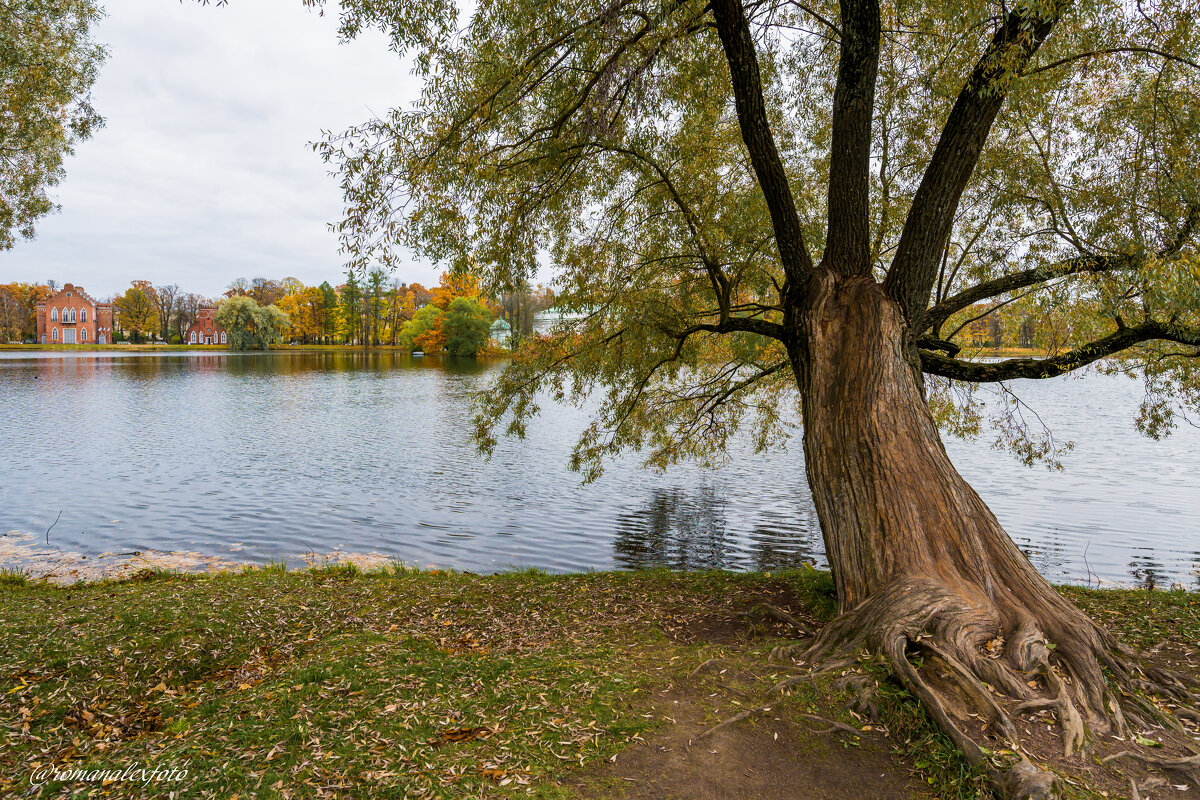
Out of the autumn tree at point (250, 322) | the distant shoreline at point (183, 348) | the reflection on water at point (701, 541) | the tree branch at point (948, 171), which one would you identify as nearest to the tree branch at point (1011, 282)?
the tree branch at point (948, 171)

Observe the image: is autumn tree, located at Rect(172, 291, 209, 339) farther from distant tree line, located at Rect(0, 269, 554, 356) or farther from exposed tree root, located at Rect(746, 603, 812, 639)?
exposed tree root, located at Rect(746, 603, 812, 639)

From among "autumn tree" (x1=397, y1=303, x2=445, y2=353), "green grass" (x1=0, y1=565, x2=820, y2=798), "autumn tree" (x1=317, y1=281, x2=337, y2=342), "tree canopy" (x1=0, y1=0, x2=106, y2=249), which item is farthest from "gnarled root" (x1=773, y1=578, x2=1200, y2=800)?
"autumn tree" (x1=317, y1=281, x2=337, y2=342)

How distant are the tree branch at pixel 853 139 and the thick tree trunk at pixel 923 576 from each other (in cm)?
35

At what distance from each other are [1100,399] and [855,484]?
132ft

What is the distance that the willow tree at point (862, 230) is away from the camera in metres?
4.51

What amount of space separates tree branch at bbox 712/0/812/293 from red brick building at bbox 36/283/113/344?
112754 mm

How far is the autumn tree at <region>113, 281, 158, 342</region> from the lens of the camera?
98250mm

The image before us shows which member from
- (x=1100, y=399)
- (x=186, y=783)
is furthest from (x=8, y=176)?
(x=1100, y=399)

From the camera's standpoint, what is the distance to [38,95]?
9.29 meters

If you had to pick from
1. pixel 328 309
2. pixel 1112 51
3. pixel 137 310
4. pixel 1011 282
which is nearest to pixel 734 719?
pixel 1011 282

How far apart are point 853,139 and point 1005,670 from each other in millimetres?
4611

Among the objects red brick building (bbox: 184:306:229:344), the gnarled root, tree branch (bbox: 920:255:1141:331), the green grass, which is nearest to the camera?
the gnarled root

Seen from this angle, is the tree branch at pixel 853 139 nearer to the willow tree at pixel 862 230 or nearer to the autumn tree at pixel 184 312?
the willow tree at pixel 862 230

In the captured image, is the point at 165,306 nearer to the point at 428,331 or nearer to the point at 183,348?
the point at 183,348
